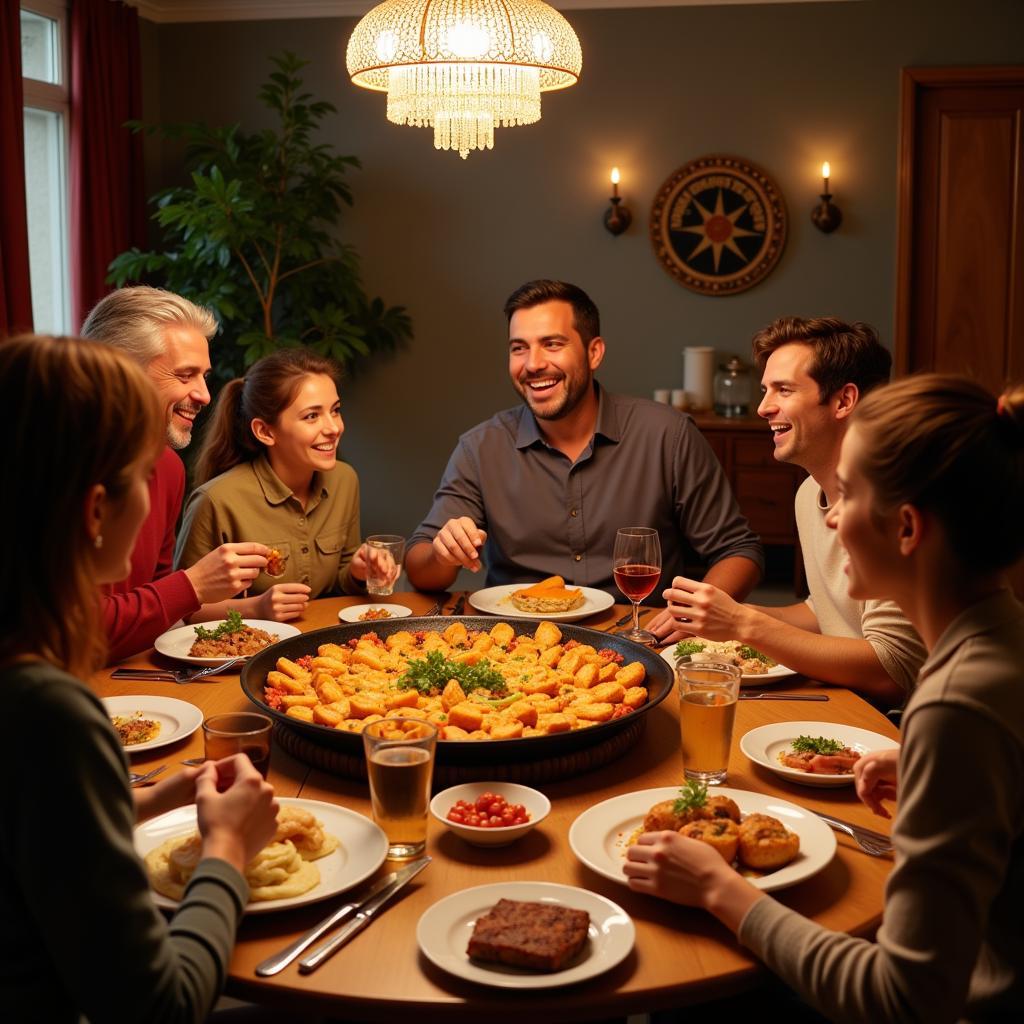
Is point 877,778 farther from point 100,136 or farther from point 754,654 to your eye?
point 100,136

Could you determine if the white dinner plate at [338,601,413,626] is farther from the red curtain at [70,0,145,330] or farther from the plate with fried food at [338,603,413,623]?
the red curtain at [70,0,145,330]

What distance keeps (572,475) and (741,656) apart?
1.21 m

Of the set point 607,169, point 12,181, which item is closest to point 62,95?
point 12,181

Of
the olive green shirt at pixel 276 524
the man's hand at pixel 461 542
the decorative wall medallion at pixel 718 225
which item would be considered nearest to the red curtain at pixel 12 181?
the olive green shirt at pixel 276 524

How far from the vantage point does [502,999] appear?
3.79 ft

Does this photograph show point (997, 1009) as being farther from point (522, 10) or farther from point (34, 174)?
point (34, 174)

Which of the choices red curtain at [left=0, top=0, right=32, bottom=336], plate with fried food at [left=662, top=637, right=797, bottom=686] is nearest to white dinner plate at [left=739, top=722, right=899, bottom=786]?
plate with fried food at [left=662, top=637, right=797, bottom=686]

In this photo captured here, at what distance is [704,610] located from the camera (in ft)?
6.83

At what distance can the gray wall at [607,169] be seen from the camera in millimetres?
5973

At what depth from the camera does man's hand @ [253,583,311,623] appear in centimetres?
252

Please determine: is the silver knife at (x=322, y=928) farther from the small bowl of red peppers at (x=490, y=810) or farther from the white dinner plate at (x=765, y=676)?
the white dinner plate at (x=765, y=676)

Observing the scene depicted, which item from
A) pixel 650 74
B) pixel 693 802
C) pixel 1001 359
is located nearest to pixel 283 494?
pixel 693 802

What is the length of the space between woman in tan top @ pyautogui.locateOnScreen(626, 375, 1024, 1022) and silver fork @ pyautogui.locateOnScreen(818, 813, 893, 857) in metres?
0.23

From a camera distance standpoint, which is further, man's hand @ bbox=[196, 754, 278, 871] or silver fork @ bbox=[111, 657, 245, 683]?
silver fork @ bbox=[111, 657, 245, 683]
